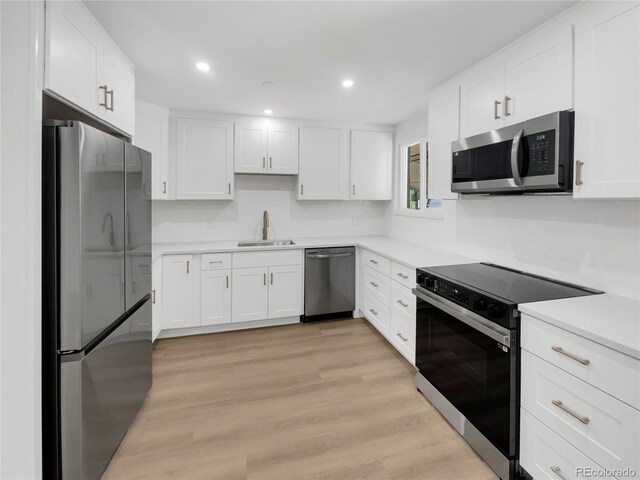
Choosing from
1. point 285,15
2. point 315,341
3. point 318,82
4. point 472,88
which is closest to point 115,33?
point 285,15

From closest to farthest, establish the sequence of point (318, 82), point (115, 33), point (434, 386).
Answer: point (115, 33), point (434, 386), point (318, 82)

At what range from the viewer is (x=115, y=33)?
1.89 meters

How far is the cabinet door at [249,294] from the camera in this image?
11.2 feet

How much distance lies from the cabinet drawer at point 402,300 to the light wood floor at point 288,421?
19.5 inches

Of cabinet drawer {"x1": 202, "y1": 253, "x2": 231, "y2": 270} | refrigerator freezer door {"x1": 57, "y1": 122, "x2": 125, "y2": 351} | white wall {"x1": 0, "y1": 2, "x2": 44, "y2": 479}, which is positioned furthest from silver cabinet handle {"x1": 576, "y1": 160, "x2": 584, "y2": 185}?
cabinet drawer {"x1": 202, "y1": 253, "x2": 231, "y2": 270}

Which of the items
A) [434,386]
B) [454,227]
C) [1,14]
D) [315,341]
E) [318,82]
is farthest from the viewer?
[315,341]

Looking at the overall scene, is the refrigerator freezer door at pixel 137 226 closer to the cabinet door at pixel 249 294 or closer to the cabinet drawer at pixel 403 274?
the cabinet door at pixel 249 294

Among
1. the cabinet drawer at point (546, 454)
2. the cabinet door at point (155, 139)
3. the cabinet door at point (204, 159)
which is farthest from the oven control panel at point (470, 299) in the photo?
the cabinet door at point (155, 139)

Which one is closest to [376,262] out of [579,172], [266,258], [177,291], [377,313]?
[377,313]

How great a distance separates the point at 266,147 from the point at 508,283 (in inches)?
113

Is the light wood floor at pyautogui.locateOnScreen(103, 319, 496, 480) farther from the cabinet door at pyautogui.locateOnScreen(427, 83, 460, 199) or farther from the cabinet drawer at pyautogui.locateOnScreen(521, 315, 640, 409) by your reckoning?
the cabinet door at pyautogui.locateOnScreen(427, 83, 460, 199)

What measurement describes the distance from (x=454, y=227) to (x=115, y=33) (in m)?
2.94

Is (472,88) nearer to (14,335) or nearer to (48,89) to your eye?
(48,89)

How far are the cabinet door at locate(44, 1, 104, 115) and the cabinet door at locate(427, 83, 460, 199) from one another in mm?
2359
